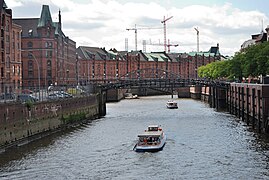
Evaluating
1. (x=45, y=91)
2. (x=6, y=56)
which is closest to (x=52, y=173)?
(x=45, y=91)

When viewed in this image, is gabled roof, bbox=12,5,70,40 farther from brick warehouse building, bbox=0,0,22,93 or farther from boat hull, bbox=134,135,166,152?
boat hull, bbox=134,135,166,152

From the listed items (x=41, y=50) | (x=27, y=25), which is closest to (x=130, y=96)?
(x=41, y=50)

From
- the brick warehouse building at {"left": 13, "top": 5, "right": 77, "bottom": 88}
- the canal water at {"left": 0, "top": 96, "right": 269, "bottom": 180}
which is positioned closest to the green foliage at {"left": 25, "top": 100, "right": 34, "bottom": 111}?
the canal water at {"left": 0, "top": 96, "right": 269, "bottom": 180}

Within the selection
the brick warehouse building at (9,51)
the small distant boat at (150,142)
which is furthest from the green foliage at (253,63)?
the brick warehouse building at (9,51)

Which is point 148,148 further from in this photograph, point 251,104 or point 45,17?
point 45,17

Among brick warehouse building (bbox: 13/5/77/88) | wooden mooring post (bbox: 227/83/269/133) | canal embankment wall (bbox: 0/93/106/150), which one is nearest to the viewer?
canal embankment wall (bbox: 0/93/106/150)

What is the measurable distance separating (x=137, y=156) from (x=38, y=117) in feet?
62.9

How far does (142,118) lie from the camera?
9444 centimetres

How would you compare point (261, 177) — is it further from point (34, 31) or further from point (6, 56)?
point (34, 31)

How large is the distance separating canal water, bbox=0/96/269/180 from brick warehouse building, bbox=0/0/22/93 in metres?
30.6

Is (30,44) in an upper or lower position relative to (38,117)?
upper

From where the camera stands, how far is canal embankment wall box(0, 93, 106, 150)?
189 feet

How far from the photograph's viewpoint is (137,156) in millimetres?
53438

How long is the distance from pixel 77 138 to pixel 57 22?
3579 inches
